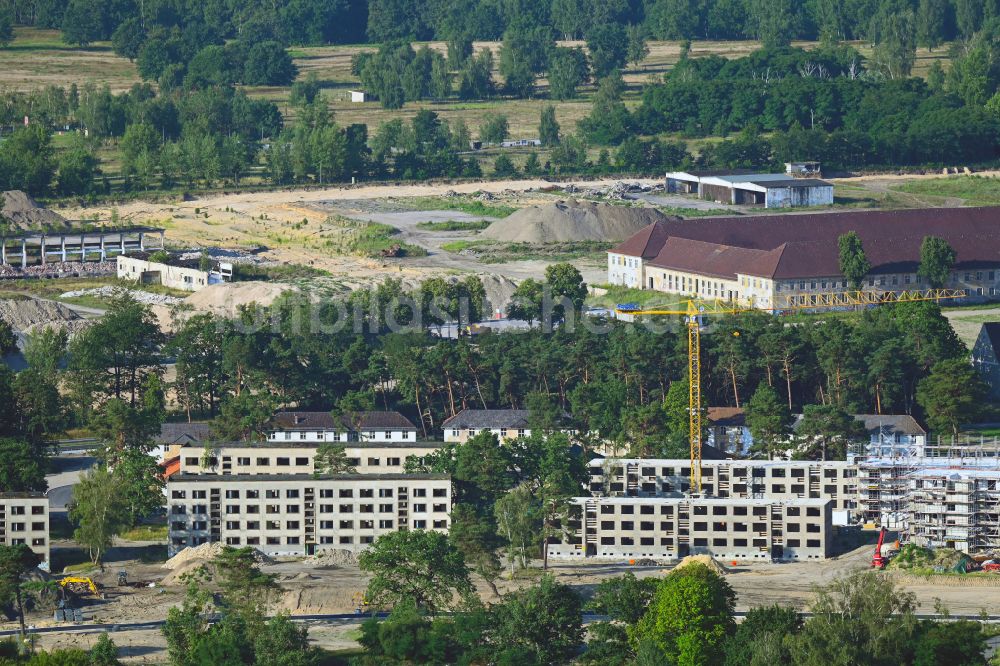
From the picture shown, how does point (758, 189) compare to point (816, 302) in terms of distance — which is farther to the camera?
point (758, 189)

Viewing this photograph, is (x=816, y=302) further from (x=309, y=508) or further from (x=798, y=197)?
(x=309, y=508)

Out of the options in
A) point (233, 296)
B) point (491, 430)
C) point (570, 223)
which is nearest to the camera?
point (491, 430)

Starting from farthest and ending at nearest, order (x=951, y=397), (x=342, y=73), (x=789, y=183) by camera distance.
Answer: (x=342, y=73)
(x=789, y=183)
(x=951, y=397)

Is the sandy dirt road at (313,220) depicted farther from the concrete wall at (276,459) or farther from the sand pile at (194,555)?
the sand pile at (194,555)

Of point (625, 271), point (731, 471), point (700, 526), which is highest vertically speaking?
point (625, 271)

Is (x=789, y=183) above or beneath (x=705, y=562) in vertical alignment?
above

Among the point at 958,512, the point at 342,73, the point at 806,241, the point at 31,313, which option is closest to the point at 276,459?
the point at 958,512

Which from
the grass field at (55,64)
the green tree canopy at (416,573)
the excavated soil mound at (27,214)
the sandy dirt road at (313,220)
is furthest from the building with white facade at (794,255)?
the grass field at (55,64)

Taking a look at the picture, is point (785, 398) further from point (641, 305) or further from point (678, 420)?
point (641, 305)
